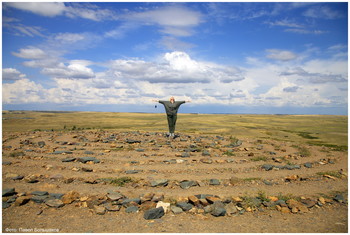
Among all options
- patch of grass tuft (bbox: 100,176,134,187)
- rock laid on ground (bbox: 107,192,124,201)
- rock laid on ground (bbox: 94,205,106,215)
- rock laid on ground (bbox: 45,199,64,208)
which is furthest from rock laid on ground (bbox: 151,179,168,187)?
rock laid on ground (bbox: 45,199,64,208)

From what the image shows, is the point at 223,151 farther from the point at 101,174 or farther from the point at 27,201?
the point at 27,201

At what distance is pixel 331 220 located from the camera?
23.7ft

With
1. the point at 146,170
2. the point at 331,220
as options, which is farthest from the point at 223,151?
the point at 331,220

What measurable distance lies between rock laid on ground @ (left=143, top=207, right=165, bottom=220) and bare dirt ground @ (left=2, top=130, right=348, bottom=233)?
0.45ft

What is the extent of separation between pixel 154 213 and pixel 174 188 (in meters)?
2.78

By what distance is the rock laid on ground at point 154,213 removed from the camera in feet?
23.1

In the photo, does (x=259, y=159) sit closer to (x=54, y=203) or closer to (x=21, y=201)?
(x=54, y=203)

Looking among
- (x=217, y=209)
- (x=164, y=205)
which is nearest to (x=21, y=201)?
(x=164, y=205)

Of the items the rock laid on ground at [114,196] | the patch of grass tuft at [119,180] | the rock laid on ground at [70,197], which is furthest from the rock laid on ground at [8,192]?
the rock laid on ground at [114,196]

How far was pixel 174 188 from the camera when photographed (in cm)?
983

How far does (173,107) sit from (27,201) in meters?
14.6

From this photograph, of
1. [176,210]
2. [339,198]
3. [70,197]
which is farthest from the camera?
[339,198]

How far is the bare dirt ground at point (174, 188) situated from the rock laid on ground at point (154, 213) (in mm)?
136

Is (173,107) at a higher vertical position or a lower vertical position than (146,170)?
higher
